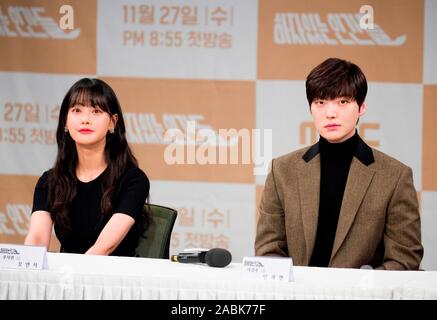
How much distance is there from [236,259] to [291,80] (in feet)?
3.26

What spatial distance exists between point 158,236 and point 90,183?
1.04ft

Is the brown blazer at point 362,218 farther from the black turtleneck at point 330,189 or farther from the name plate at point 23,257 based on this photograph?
the name plate at point 23,257

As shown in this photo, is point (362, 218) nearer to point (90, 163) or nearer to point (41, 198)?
point (90, 163)

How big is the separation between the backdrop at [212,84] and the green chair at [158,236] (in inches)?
48.1

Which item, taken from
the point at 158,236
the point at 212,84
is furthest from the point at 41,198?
the point at 212,84

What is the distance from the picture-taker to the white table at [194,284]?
177 cm

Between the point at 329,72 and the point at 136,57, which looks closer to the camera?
the point at 329,72

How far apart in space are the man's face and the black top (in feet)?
2.43

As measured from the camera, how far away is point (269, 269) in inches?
71.9

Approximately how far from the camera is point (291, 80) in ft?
13.1

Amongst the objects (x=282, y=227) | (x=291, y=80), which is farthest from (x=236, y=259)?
(x=282, y=227)

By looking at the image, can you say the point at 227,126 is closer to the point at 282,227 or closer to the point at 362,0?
the point at 362,0

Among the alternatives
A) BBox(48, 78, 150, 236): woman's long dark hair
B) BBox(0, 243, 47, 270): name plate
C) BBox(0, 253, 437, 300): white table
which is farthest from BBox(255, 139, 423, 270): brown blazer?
BBox(0, 243, 47, 270): name plate

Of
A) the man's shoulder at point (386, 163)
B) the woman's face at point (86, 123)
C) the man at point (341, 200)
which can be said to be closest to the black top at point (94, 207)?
the woman's face at point (86, 123)
